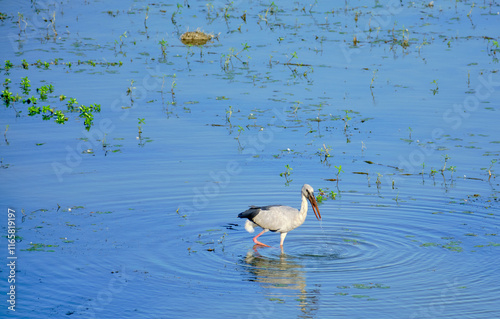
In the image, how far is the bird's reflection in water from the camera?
10.2 meters

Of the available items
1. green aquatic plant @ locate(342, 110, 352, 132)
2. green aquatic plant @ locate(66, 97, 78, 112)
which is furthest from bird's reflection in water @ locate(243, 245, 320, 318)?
green aquatic plant @ locate(66, 97, 78, 112)

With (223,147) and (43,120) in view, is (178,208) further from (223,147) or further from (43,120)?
(43,120)

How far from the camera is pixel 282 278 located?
11164mm

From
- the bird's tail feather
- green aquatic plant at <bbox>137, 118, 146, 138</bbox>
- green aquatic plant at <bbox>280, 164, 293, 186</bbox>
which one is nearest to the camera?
the bird's tail feather

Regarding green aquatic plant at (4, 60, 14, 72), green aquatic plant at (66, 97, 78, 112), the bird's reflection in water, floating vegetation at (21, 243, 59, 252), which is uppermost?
green aquatic plant at (4, 60, 14, 72)

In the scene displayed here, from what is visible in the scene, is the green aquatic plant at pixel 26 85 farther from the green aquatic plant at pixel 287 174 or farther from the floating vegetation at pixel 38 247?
the floating vegetation at pixel 38 247

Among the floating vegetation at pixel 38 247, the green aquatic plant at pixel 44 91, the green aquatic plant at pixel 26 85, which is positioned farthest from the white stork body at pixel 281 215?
the green aquatic plant at pixel 26 85

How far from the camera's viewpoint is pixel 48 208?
531 inches

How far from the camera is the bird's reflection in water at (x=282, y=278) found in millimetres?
10250

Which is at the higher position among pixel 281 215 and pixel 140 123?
pixel 140 123

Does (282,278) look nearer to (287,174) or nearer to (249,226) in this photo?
(249,226)

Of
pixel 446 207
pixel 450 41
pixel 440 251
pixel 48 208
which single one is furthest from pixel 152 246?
pixel 450 41

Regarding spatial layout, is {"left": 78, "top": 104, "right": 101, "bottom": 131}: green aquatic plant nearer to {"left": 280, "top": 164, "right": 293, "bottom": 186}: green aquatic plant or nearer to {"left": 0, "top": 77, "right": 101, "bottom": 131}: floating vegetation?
{"left": 0, "top": 77, "right": 101, "bottom": 131}: floating vegetation

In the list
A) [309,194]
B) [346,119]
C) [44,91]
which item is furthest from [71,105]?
[309,194]
